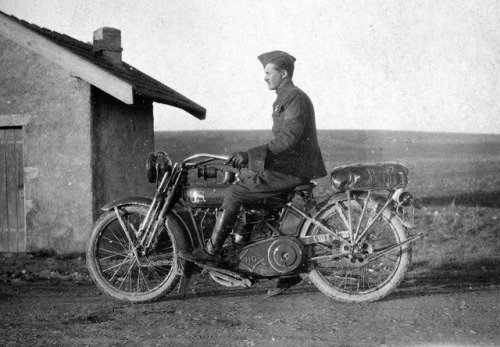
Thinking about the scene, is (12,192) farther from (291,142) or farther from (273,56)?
(291,142)

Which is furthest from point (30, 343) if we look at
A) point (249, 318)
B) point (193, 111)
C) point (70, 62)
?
point (193, 111)

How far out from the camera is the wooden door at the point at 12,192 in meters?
7.89

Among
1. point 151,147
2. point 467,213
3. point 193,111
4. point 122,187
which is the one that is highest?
point 193,111

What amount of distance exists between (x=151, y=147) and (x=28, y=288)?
4397 mm

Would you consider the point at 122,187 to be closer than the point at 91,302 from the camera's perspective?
No

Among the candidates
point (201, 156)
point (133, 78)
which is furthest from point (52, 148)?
point (201, 156)

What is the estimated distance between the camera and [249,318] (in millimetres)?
4074

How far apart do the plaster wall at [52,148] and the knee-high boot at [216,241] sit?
11.4ft

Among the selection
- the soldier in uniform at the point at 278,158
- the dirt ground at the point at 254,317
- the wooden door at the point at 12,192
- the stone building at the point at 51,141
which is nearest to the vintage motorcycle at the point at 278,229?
the soldier in uniform at the point at 278,158

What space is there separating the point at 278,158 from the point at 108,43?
659cm

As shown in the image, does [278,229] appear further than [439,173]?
No

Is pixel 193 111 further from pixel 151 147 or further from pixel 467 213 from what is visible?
pixel 467 213

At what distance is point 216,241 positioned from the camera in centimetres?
445

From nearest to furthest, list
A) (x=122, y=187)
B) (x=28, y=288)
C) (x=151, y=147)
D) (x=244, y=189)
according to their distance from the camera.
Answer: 1. (x=244, y=189)
2. (x=28, y=288)
3. (x=122, y=187)
4. (x=151, y=147)
